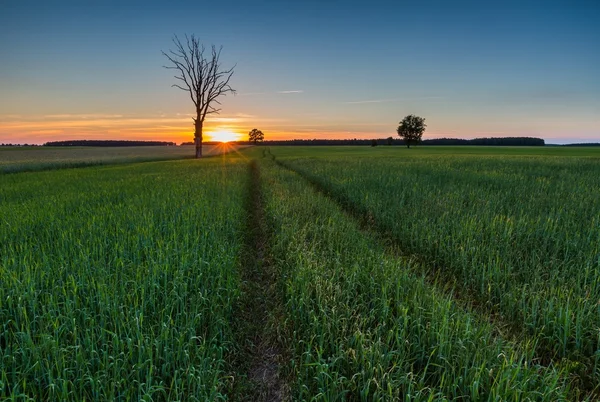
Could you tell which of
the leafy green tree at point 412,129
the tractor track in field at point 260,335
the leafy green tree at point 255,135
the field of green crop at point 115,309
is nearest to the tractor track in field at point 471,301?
the tractor track in field at point 260,335

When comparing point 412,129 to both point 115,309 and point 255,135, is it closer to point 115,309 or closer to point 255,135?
point 255,135

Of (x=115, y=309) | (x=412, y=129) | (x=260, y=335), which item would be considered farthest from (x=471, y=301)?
(x=412, y=129)

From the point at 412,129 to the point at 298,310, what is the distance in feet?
341

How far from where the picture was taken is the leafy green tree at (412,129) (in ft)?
318

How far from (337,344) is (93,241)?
15.6 ft

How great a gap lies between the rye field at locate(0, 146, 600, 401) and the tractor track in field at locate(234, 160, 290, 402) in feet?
0.07

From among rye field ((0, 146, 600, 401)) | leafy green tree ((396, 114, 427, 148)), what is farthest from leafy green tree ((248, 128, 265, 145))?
rye field ((0, 146, 600, 401))

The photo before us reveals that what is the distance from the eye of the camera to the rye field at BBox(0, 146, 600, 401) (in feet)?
8.02

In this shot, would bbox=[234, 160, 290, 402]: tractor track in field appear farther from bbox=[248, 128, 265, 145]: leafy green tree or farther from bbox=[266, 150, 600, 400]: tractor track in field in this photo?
bbox=[248, 128, 265, 145]: leafy green tree

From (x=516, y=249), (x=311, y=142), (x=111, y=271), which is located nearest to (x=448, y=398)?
(x=516, y=249)

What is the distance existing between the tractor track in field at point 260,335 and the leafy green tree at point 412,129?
3975 inches

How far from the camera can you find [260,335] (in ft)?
11.9

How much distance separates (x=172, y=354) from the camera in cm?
262

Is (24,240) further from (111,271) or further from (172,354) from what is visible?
(172,354)
